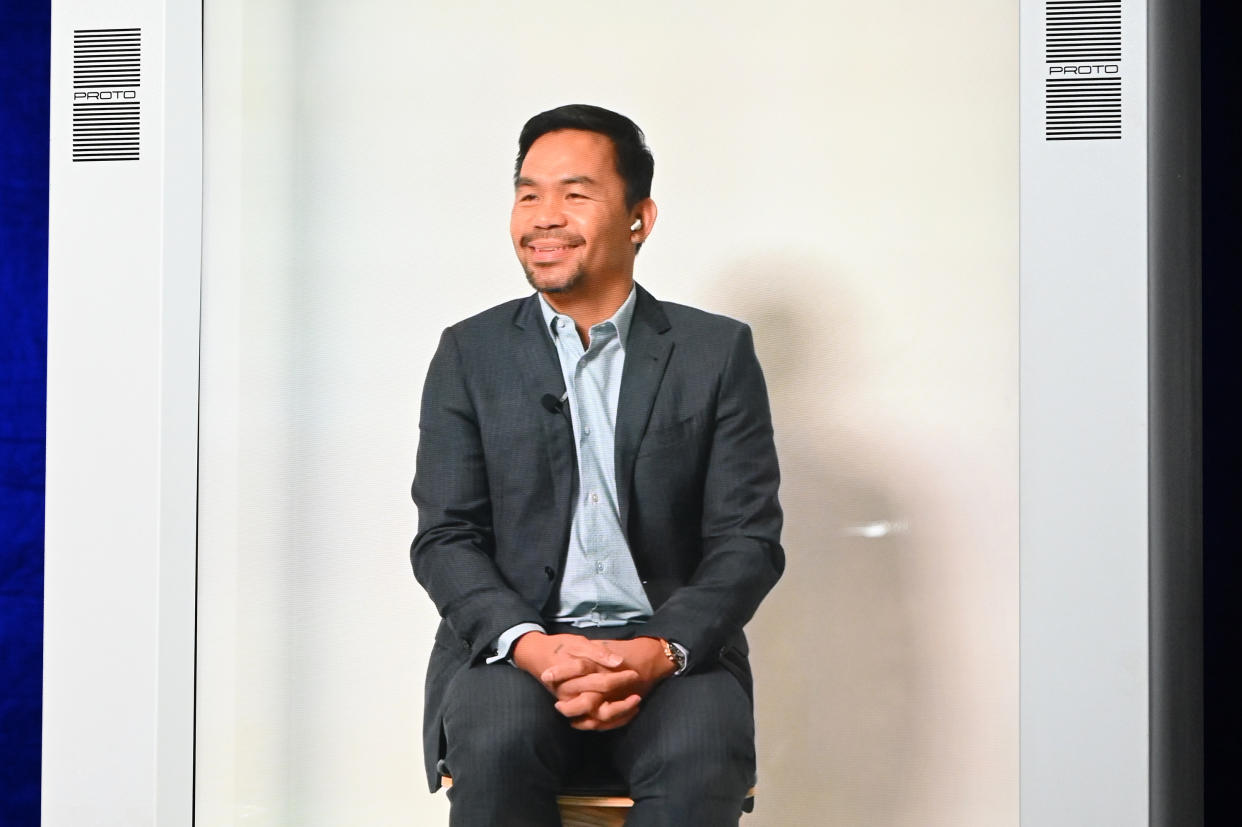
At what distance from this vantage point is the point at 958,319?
2010 millimetres

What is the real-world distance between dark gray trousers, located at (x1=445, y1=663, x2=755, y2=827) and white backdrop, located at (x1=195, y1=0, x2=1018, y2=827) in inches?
5.3

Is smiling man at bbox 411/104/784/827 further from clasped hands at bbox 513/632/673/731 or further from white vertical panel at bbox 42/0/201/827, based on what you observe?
white vertical panel at bbox 42/0/201/827

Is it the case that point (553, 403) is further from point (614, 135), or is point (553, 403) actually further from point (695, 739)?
point (695, 739)

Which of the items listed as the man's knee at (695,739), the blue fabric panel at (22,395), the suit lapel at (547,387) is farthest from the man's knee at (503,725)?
the blue fabric panel at (22,395)

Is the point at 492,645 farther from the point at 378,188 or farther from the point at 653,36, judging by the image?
the point at 653,36

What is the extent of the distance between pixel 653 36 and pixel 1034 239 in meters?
0.70

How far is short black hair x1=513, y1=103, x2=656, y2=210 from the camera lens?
204 centimetres

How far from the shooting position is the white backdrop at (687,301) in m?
2.00

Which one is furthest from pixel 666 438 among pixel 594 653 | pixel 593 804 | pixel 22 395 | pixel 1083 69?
pixel 22 395

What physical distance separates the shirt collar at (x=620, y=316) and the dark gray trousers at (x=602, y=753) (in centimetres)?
54

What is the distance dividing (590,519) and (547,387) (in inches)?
8.7

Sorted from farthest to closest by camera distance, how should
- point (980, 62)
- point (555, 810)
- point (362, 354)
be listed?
1. point (362, 354)
2. point (980, 62)
3. point (555, 810)

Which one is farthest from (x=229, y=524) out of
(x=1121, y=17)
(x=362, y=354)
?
(x=1121, y=17)

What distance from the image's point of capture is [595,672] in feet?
6.26
